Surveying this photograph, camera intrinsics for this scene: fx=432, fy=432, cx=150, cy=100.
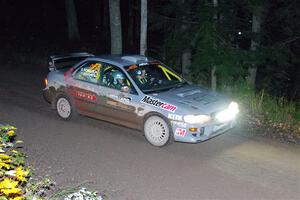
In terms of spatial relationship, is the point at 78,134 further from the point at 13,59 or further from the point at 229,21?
the point at 13,59

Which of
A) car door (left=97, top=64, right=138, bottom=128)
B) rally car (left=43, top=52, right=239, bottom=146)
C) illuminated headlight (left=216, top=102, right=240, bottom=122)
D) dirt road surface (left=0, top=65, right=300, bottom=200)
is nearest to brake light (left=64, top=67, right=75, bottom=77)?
rally car (left=43, top=52, right=239, bottom=146)

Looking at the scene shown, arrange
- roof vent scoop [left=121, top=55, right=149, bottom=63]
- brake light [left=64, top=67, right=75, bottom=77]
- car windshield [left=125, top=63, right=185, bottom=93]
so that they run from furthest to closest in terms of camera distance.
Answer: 1. brake light [left=64, top=67, right=75, bottom=77]
2. roof vent scoop [left=121, top=55, right=149, bottom=63]
3. car windshield [left=125, top=63, right=185, bottom=93]

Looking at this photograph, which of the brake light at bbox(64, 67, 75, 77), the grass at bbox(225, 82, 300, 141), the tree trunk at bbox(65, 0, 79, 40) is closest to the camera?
the grass at bbox(225, 82, 300, 141)

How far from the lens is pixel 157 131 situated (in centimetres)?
853

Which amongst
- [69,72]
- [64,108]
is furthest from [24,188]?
[69,72]

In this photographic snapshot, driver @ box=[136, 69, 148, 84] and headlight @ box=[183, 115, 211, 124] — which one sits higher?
driver @ box=[136, 69, 148, 84]

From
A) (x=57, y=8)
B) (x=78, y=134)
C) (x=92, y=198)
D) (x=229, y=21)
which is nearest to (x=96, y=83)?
(x=78, y=134)

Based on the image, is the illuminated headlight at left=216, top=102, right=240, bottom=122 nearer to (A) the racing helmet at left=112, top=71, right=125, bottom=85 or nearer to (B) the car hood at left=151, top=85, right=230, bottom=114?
(B) the car hood at left=151, top=85, right=230, bottom=114

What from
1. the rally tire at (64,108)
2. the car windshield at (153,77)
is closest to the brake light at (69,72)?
the rally tire at (64,108)

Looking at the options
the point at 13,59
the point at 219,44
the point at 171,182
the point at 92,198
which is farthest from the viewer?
the point at 13,59

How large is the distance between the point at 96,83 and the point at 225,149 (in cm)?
317

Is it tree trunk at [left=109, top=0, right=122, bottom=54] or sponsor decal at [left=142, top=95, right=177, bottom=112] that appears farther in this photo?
tree trunk at [left=109, top=0, right=122, bottom=54]

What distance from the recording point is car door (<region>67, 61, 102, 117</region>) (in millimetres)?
9594

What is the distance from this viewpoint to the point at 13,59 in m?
19.7
